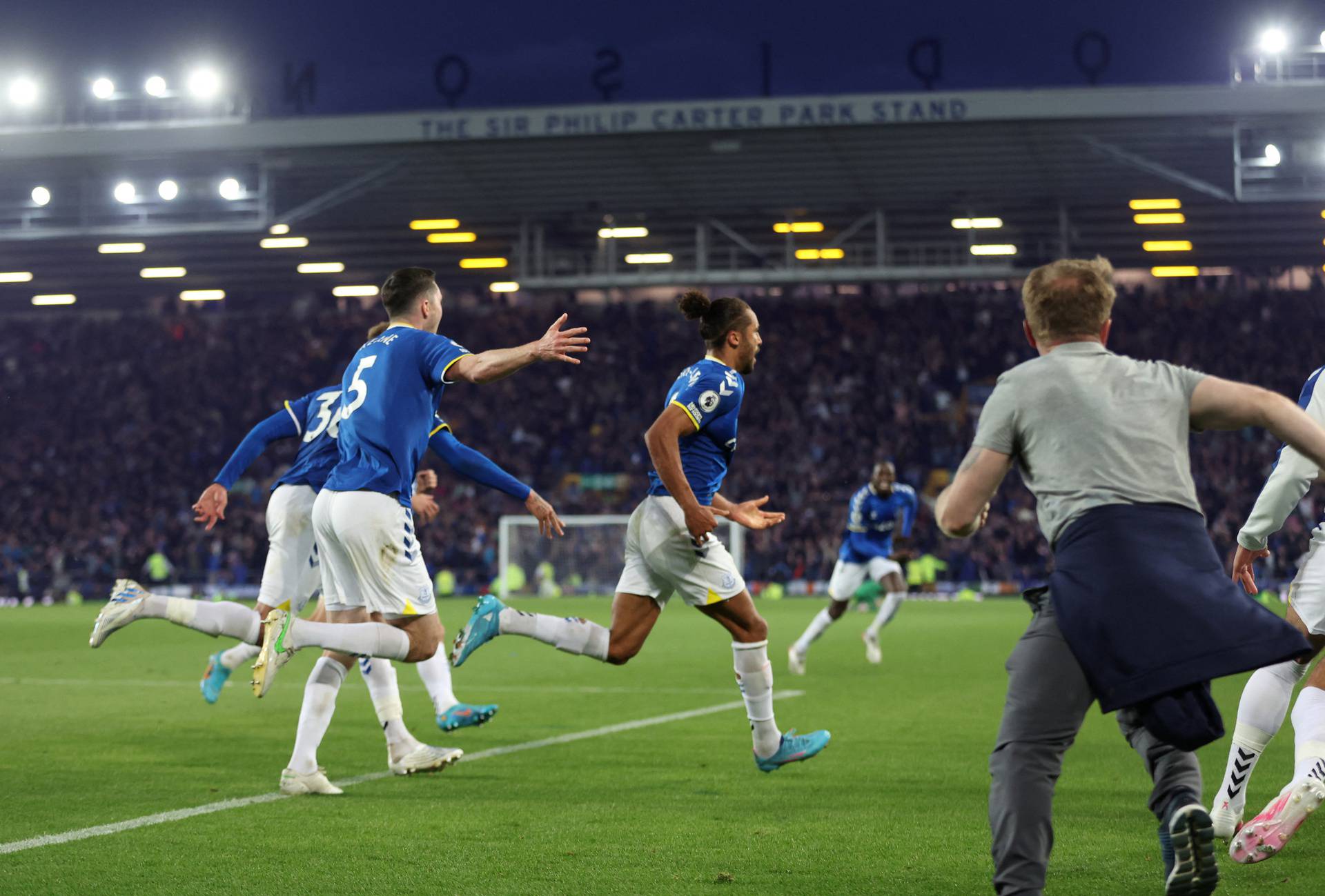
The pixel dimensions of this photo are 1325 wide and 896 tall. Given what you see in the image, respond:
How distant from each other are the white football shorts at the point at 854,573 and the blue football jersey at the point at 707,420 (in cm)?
829

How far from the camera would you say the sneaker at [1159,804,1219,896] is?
150 inches

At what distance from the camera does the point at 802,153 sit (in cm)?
2956

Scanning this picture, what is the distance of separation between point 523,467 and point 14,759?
3040cm

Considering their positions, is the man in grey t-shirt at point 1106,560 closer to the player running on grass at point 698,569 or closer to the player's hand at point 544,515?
the player running on grass at point 698,569

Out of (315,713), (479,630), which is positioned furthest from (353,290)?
(479,630)

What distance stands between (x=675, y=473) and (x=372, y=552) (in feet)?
4.62

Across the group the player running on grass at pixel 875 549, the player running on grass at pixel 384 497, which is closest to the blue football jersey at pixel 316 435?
the player running on grass at pixel 384 497

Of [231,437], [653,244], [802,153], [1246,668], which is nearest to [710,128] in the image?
[802,153]

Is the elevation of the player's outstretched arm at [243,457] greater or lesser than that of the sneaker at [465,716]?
greater

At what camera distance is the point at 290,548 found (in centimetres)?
937

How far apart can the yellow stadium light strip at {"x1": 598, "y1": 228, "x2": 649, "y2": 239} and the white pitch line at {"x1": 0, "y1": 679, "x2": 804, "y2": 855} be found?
23.6 m

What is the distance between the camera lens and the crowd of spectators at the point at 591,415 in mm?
36219

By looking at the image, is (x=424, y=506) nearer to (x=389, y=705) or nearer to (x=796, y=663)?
(x=389, y=705)

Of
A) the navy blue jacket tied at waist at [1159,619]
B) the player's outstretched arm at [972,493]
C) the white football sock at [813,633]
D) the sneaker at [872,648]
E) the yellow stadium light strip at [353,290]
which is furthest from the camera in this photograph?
the yellow stadium light strip at [353,290]
